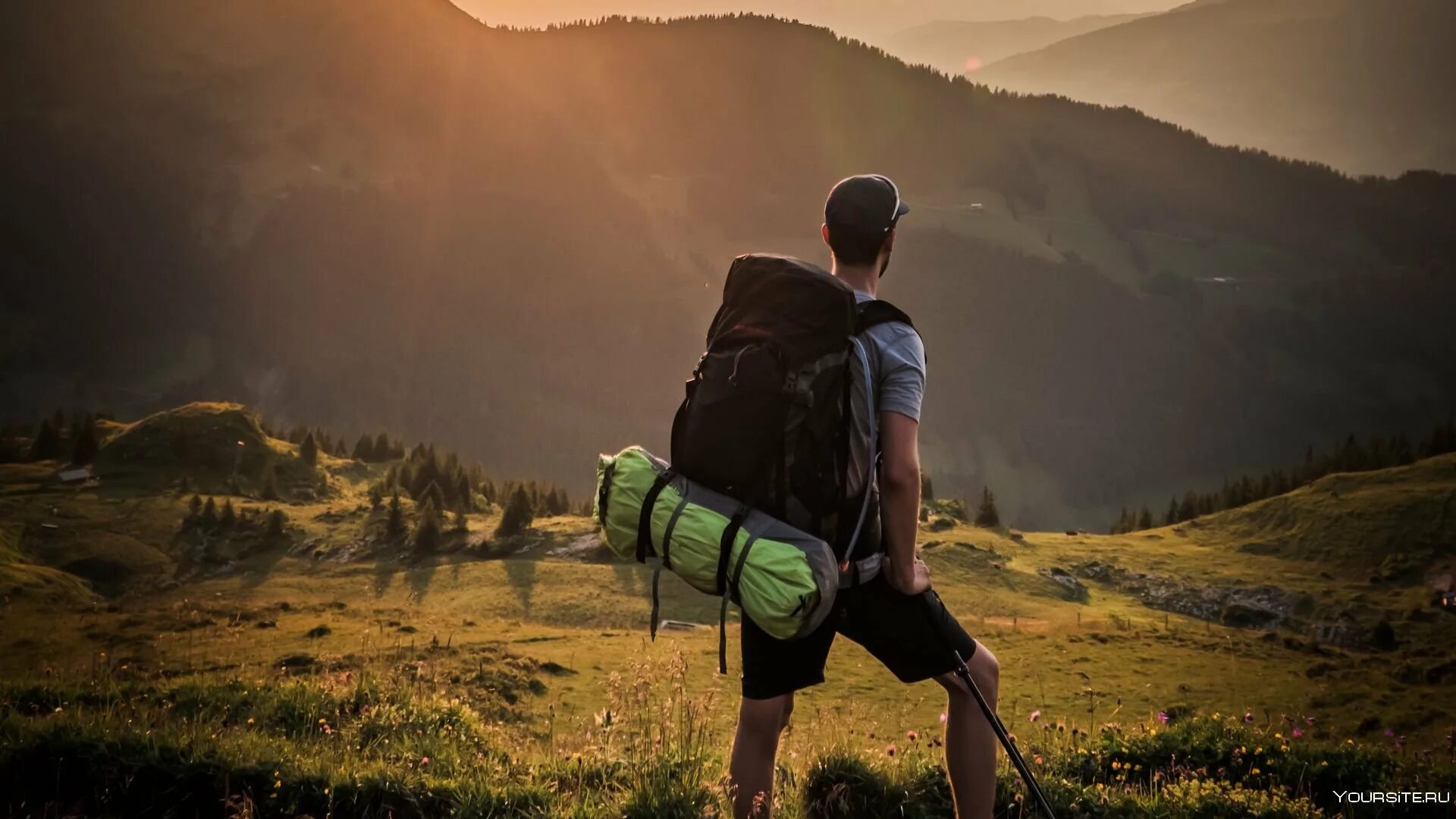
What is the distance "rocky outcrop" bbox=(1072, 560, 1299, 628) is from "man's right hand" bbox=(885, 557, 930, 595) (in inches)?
1254

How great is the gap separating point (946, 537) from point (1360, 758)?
27180 mm

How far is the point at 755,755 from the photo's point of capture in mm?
4168

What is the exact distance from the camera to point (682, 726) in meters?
5.72

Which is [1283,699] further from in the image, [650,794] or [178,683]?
[178,683]

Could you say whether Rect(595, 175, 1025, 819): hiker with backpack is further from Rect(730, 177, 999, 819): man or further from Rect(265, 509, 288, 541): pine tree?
Rect(265, 509, 288, 541): pine tree

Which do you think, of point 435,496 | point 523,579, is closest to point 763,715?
point 523,579

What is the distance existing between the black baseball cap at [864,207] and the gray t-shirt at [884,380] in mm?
467

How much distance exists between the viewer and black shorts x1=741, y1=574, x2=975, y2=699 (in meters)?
4.03

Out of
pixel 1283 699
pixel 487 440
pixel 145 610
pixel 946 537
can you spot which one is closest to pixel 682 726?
pixel 1283 699

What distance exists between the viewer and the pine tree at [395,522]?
31.4 m

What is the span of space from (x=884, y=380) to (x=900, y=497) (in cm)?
51

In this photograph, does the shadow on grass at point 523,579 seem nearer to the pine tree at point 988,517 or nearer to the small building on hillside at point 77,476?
the small building on hillside at point 77,476

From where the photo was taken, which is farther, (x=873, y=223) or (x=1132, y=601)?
(x=1132, y=601)

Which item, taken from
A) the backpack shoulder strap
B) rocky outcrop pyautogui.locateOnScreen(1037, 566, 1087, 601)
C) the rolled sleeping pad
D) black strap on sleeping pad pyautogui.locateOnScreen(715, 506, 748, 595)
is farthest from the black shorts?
rocky outcrop pyautogui.locateOnScreen(1037, 566, 1087, 601)
